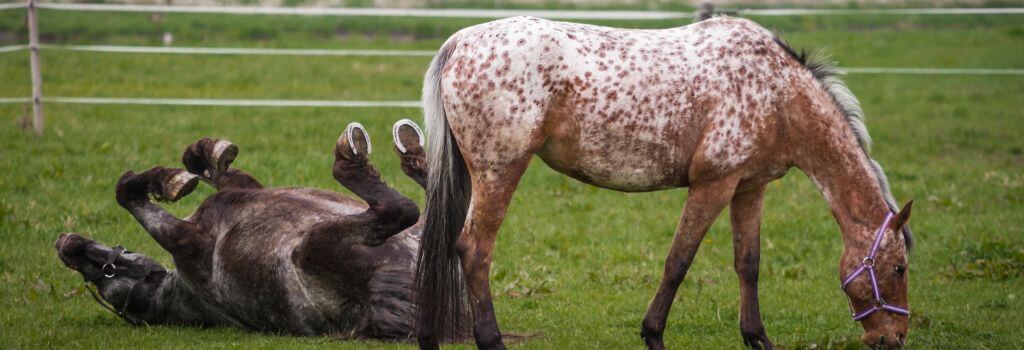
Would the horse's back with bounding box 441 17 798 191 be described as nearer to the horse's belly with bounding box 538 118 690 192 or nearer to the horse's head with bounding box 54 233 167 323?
the horse's belly with bounding box 538 118 690 192

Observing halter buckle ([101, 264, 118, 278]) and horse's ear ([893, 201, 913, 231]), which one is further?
halter buckle ([101, 264, 118, 278])

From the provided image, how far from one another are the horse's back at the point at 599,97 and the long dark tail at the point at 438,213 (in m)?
0.15

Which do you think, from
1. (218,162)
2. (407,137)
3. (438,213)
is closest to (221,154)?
(218,162)

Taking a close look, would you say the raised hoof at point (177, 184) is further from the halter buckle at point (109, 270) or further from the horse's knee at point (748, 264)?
the horse's knee at point (748, 264)

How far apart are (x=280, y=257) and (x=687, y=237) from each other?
200cm

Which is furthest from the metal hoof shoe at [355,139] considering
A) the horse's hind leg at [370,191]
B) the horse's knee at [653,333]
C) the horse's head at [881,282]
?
the horse's head at [881,282]

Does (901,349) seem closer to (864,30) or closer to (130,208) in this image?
(130,208)

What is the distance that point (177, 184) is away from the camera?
6367 mm

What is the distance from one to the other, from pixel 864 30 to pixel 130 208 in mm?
17723

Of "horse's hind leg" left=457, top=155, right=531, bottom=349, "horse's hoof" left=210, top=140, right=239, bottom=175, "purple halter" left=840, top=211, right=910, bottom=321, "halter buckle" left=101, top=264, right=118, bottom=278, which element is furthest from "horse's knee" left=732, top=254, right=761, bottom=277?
"halter buckle" left=101, top=264, right=118, bottom=278

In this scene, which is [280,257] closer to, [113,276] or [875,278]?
[113,276]

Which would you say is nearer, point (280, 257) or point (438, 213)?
point (438, 213)

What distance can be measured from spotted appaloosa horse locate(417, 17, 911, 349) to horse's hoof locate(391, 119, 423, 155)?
15.3 inches

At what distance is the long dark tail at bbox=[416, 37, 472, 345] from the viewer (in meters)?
5.48
